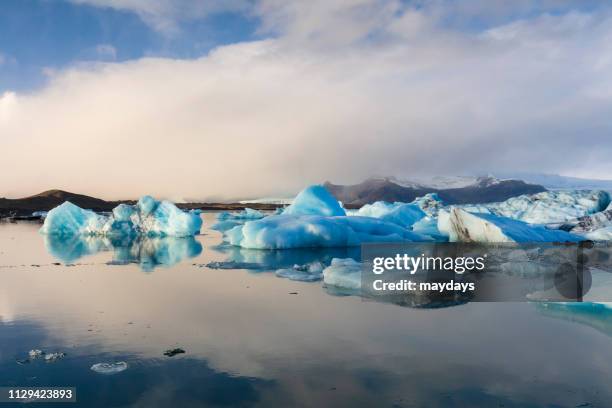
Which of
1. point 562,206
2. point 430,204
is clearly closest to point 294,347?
point 562,206

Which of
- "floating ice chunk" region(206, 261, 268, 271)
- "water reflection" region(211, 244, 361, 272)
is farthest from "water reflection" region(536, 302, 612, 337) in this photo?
"floating ice chunk" region(206, 261, 268, 271)

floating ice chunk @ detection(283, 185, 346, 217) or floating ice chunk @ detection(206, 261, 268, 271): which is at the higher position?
floating ice chunk @ detection(283, 185, 346, 217)

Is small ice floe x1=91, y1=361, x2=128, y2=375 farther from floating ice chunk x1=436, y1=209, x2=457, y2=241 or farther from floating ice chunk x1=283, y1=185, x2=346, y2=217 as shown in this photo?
floating ice chunk x1=283, y1=185, x2=346, y2=217

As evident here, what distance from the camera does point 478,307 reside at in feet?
29.5

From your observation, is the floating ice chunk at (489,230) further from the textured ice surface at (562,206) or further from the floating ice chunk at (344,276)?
the textured ice surface at (562,206)

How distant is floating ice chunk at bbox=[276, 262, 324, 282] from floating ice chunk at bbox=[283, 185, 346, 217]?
11.0 m

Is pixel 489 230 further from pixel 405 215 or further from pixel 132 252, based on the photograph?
pixel 405 215

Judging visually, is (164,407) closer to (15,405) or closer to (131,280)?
(15,405)

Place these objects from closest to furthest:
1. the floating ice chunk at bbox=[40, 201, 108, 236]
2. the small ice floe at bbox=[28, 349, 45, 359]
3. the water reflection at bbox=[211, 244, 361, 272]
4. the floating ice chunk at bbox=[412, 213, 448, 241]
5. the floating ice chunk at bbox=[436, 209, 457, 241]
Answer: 1. the small ice floe at bbox=[28, 349, 45, 359]
2. the water reflection at bbox=[211, 244, 361, 272]
3. the floating ice chunk at bbox=[436, 209, 457, 241]
4. the floating ice chunk at bbox=[412, 213, 448, 241]
5. the floating ice chunk at bbox=[40, 201, 108, 236]

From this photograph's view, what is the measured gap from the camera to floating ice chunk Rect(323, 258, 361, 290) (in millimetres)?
10547

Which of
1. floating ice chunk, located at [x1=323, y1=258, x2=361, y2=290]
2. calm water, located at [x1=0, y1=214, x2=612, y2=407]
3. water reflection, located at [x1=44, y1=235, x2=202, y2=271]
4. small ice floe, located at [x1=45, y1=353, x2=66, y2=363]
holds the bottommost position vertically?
calm water, located at [x1=0, y1=214, x2=612, y2=407]

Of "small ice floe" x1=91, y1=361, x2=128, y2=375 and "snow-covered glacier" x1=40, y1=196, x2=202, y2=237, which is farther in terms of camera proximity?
"snow-covered glacier" x1=40, y1=196, x2=202, y2=237

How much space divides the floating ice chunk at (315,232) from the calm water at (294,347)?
8131mm

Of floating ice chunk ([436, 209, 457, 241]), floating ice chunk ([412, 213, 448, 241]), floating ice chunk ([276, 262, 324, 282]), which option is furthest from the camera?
floating ice chunk ([412, 213, 448, 241])
